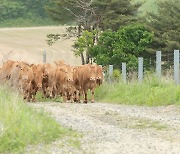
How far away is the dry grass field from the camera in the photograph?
6147 cm

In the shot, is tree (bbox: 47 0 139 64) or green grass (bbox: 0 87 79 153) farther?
tree (bbox: 47 0 139 64)

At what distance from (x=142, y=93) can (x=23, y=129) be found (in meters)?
12.4

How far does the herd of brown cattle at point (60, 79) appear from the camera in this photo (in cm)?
2830

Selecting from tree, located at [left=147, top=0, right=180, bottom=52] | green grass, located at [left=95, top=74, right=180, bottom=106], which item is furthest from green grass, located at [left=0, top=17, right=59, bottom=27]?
green grass, located at [left=95, top=74, right=180, bottom=106]

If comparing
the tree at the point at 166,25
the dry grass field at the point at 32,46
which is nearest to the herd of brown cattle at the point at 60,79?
the tree at the point at 166,25

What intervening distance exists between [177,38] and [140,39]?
1.94 metres

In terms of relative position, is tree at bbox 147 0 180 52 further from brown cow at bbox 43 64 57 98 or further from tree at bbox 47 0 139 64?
brown cow at bbox 43 64 57 98

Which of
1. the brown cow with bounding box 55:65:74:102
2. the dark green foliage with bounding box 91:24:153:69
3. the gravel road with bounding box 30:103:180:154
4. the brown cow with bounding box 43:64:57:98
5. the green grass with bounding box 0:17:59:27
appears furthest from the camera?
the green grass with bounding box 0:17:59:27

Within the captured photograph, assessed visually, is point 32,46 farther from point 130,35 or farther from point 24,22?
point 130,35

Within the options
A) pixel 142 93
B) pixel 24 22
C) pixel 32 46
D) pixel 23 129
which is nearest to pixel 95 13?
pixel 32 46

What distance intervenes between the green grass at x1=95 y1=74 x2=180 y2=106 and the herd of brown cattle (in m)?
0.67

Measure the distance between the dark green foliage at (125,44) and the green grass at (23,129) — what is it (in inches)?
897

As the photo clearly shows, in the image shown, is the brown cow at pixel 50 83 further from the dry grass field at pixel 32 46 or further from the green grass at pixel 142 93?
the dry grass field at pixel 32 46

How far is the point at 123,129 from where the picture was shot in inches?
658
